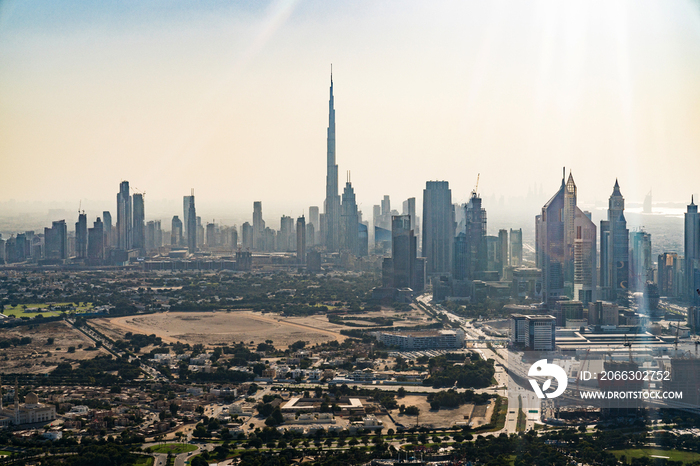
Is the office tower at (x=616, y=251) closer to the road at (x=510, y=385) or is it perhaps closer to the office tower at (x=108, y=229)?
the road at (x=510, y=385)

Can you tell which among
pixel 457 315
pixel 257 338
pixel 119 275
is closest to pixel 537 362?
pixel 257 338

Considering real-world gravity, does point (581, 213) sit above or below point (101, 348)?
above

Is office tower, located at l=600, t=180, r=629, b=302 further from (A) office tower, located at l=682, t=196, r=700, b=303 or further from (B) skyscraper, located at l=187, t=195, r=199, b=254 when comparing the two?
(B) skyscraper, located at l=187, t=195, r=199, b=254

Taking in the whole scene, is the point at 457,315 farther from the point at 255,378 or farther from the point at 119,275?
the point at 119,275

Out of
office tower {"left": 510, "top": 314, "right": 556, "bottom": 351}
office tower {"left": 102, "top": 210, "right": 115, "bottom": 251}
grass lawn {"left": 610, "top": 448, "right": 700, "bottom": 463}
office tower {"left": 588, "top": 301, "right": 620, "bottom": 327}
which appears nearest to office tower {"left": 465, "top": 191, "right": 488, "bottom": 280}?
office tower {"left": 588, "top": 301, "right": 620, "bottom": 327}

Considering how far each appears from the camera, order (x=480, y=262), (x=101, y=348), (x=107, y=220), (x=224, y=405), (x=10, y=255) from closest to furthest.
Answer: (x=224, y=405), (x=101, y=348), (x=480, y=262), (x=10, y=255), (x=107, y=220)

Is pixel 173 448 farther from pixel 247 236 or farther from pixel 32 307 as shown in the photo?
pixel 247 236

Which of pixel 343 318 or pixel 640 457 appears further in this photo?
pixel 343 318
